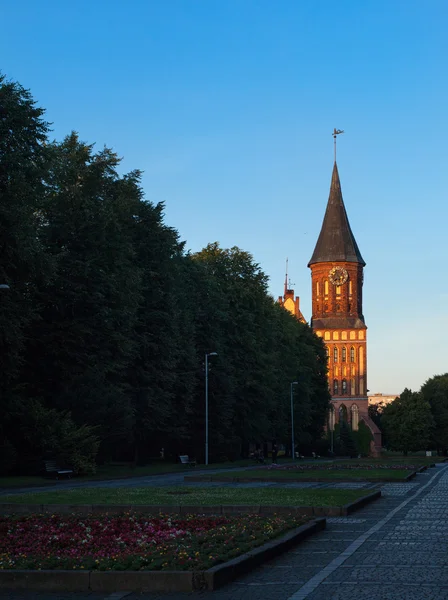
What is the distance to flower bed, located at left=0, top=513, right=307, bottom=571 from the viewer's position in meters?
11.0

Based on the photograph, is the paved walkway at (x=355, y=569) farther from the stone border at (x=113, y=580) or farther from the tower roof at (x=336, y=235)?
the tower roof at (x=336, y=235)

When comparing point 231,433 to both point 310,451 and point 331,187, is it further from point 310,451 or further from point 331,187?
point 331,187

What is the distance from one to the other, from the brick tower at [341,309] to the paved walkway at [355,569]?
466 feet

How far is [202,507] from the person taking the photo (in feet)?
63.2

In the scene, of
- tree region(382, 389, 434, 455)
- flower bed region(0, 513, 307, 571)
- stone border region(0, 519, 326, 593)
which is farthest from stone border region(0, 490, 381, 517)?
tree region(382, 389, 434, 455)

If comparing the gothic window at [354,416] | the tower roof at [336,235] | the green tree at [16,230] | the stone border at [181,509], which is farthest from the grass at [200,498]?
the tower roof at [336,235]

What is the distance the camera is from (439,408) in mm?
133250

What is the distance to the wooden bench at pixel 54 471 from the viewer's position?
3894 cm

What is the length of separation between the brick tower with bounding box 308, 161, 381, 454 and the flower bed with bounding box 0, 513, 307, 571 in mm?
143187

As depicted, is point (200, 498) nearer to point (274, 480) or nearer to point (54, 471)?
point (274, 480)

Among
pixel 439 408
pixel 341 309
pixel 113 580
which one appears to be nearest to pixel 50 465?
pixel 113 580

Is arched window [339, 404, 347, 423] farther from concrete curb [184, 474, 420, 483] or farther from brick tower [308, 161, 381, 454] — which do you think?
concrete curb [184, 474, 420, 483]

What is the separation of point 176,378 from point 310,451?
54.3 metres

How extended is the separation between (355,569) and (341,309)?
15422 cm
